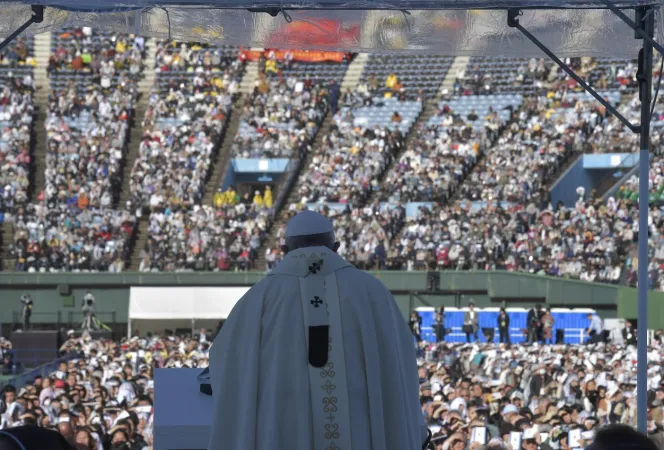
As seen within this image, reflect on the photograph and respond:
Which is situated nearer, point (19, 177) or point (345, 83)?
point (19, 177)

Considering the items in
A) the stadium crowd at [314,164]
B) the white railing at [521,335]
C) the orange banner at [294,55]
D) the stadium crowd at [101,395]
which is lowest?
the stadium crowd at [101,395]

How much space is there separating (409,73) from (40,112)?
12076 mm

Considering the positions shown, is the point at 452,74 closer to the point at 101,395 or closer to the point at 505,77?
the point at 505,77

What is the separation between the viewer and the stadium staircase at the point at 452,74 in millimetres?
42591

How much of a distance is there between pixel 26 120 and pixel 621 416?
3039 centimetres

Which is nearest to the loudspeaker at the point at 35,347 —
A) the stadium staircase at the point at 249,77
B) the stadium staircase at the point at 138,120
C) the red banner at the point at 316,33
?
the stadium staircase at the point at 138,120

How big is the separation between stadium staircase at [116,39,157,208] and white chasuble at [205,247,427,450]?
32904mm

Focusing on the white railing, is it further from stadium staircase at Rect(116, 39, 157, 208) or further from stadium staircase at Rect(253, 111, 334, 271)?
stadium staircase at Rect(116, 39, 157, 208)

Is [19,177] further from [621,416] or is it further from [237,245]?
[621,416]

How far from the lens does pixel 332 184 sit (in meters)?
37.1

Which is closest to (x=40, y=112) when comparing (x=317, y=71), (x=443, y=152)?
(x=317, y=71)

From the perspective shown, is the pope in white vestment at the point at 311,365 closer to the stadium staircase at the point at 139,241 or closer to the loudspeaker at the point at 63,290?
the loudspeaker at the point at 63,290

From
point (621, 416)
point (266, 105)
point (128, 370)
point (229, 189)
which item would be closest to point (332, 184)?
point (229, 189)

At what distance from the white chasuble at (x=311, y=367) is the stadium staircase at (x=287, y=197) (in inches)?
1135
